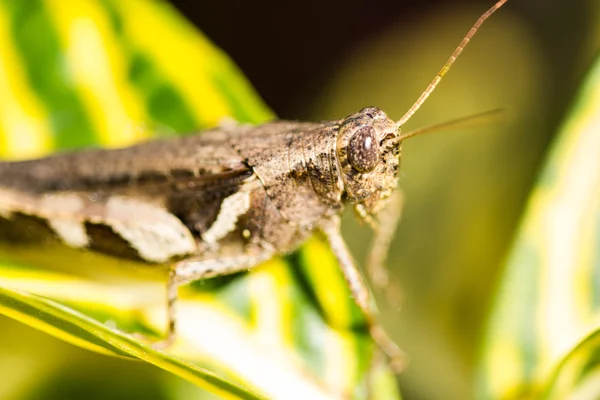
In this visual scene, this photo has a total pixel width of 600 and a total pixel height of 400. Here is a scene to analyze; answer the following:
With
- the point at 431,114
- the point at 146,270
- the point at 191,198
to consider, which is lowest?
the point at 146,270

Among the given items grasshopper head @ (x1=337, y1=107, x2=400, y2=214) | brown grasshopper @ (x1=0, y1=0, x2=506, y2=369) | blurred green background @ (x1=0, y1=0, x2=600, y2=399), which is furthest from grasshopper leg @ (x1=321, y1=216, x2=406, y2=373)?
blurred green background @ (x1=0, y1=0, x2=600, y2=399)

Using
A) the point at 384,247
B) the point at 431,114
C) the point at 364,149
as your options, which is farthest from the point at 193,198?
the point at 431,114

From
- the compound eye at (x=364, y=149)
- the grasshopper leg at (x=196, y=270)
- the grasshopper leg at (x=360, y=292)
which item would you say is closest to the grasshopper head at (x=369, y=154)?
the compound eye at (x=364, y=149)

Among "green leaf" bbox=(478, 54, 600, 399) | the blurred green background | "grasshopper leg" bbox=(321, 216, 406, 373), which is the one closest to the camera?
"green leaf" bbox=(478, 54, 600, 399)

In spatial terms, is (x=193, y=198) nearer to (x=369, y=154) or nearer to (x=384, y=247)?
(x=369, y=154)

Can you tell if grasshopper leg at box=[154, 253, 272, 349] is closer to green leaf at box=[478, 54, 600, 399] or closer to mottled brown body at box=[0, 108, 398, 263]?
mottled brown body at box=[0, 108, 398, 263]
